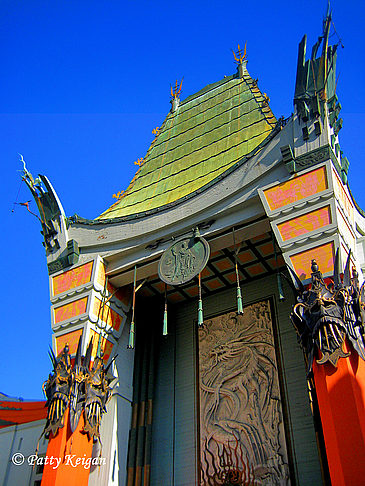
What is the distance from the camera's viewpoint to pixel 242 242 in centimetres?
1096

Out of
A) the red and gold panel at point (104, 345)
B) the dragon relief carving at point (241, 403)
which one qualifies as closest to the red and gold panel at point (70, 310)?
the red and gold panel at point (104, 345)

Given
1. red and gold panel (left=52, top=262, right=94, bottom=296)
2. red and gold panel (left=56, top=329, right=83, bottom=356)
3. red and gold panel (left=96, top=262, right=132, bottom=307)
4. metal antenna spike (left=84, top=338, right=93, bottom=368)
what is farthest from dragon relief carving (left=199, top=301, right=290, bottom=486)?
red and gold panel (left=52, top=262, right=94, bottom=296)

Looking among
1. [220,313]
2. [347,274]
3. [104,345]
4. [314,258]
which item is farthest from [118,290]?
[347,274]

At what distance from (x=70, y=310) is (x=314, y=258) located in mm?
5549

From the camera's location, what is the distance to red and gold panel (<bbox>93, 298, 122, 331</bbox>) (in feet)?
36.7

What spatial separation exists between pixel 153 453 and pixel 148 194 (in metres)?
6.24

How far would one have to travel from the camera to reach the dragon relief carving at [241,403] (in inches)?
384

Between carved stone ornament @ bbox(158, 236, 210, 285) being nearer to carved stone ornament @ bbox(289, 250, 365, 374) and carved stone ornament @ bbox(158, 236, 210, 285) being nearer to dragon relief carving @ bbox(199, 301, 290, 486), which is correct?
dragon relief carving @ bbox(199, 301, 290, 486)

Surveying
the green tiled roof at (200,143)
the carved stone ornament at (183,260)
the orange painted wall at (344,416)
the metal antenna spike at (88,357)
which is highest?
the green tiled roof at (200,143)

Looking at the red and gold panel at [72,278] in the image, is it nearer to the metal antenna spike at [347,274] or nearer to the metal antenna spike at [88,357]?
the metal antenna spike at [88,357]

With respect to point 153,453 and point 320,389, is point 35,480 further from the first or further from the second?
point 320,389

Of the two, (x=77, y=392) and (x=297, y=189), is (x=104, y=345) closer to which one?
(x=77, y=392)

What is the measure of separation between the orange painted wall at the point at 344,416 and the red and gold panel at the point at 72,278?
5.91 m

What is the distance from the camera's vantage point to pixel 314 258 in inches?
341
